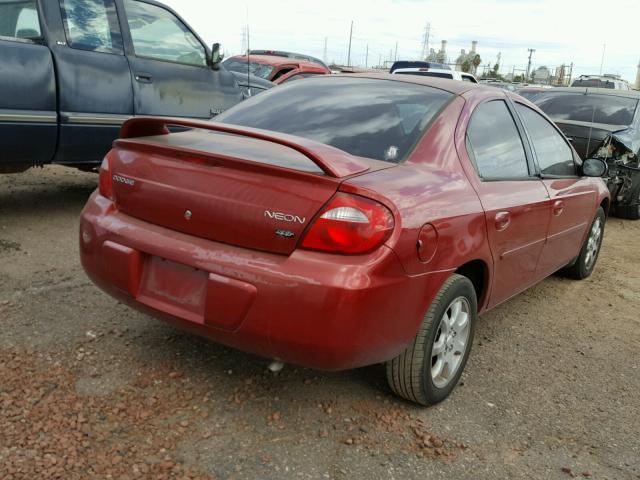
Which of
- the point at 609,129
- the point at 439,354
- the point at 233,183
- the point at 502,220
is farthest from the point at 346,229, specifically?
the point at 609,129

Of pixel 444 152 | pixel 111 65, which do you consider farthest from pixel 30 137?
pixel 444 152

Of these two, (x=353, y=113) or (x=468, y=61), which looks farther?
(x=468, y=61)

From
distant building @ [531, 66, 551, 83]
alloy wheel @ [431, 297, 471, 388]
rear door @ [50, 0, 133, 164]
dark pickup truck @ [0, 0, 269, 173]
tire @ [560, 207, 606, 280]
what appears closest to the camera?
alloy wheel @ [431, 297, 471, 388]

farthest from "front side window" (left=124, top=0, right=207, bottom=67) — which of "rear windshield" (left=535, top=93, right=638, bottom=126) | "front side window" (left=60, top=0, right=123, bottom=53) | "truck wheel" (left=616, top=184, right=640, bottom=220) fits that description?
"truck wheel" (left=616, top=184, right=640, bottom=220)

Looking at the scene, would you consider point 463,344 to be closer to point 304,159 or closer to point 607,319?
point 304,159

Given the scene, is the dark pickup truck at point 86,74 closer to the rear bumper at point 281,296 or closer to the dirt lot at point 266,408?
the dirt lot at point 266,408

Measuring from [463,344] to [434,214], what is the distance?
824 millimetres

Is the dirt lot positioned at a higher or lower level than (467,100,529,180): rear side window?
lower

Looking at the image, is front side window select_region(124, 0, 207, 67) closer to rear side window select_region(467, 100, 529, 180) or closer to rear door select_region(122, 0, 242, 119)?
rear door select_region(122, 0, 242, 119)

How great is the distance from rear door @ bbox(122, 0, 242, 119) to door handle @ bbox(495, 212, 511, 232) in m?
3.85

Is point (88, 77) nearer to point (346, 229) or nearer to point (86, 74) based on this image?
point (86, 74)

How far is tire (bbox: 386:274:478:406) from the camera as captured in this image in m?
2.74

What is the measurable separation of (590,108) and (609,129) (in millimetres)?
837

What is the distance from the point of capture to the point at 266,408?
279cm
